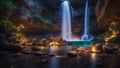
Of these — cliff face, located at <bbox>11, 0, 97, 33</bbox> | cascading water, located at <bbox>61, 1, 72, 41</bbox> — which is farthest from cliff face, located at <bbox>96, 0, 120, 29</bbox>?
cascading water, located at <bbox>61, 1, 72, 41</bbox>

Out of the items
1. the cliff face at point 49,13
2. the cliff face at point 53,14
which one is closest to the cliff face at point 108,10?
the cliff face at point 53,14

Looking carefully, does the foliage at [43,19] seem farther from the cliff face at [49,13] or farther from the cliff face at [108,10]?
the cliff face at [108,10]

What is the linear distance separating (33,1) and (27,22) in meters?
3.67

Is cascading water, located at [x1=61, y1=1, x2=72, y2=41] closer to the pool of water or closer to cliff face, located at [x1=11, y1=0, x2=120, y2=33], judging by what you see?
cliff face, located at [x1=11, y1=0, x2=120, y2=33]

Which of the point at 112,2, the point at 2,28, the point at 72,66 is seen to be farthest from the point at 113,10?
the point at 72,66

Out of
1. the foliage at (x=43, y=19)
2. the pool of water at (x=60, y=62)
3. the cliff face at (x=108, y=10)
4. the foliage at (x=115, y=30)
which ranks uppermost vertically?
the foliage at (x=43, y=19)

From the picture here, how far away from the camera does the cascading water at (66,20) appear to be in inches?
1155

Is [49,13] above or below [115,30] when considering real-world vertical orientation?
above

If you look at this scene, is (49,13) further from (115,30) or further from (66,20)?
(115,30)

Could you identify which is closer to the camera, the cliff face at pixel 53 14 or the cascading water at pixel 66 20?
the cliff face at pixel 53 14

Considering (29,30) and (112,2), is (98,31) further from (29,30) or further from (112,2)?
(112,2)

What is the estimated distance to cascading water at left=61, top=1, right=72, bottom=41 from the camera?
29328 millimetres

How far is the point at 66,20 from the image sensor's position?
29.9 metres

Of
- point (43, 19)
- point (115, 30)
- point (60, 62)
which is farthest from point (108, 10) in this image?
point (43, 19)
